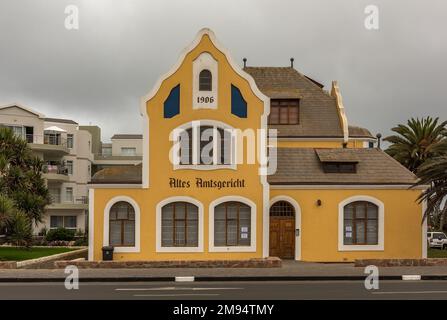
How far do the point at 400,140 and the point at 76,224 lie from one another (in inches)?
1161

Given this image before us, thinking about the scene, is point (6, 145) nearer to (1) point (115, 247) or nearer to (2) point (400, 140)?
(1) point (115, 247)

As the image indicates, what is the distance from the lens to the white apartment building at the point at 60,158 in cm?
5419

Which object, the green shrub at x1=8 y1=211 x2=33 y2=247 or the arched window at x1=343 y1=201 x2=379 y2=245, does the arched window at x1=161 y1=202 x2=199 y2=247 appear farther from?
the arched window at x1=343 y1=201 x2=379 y2=245

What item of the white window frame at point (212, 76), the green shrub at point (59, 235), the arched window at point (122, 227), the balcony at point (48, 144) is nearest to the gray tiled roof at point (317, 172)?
the arched window at point (122, 227)

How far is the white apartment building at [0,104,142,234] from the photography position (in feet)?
178

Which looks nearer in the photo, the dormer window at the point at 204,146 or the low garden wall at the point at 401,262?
the low garden wall at the point at 401,262

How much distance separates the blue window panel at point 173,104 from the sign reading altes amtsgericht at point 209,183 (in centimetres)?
305

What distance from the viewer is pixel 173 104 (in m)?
28.2

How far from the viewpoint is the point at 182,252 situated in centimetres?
2798

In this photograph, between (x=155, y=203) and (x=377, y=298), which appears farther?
(x=155, y=203)

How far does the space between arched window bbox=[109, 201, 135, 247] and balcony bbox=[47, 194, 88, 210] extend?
2645cm

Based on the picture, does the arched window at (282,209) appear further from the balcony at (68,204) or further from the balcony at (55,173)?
the balcony at (55,173)
